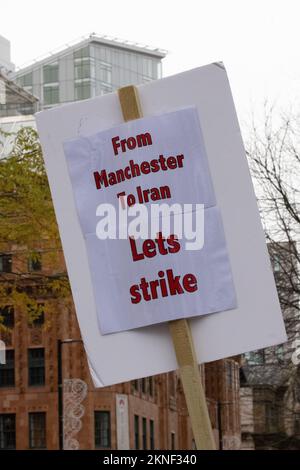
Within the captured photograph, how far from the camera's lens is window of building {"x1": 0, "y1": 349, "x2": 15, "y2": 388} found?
2704 inches

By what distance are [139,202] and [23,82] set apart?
139978 millimetres

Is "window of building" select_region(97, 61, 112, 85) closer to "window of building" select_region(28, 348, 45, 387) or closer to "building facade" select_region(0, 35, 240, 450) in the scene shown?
"building facade" select_region(0, 35, 240, 450)

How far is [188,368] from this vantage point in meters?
5.44

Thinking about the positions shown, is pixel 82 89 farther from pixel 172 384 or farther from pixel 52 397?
pixel 52 397

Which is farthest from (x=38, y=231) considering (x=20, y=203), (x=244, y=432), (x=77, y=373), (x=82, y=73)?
(x=82, y=73)

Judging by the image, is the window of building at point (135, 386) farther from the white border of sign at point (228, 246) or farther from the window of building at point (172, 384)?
the white border of sign at point (228, 246)

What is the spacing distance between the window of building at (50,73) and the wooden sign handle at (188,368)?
136 m

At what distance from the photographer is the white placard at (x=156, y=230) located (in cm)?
557

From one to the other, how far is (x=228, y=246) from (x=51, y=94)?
137m

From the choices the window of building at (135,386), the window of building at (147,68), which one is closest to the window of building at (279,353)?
the window of building at (135,386)

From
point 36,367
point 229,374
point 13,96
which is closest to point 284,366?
point 36,367

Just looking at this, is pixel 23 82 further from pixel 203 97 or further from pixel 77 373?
pixel 203 97

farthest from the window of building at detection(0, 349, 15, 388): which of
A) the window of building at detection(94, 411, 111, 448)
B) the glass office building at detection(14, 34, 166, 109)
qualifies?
the glass office building at detection(14, 34, 166, 109)

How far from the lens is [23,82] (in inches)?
5674
